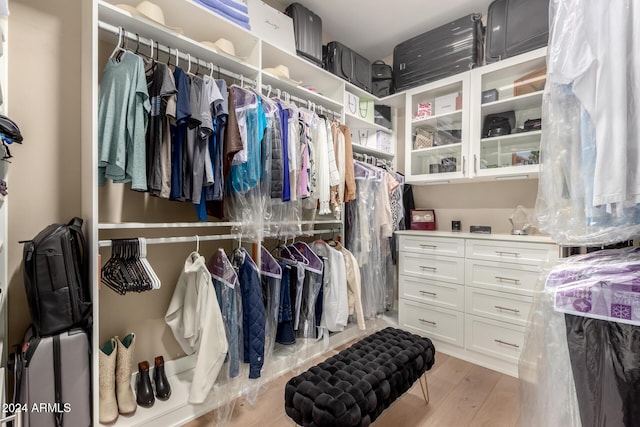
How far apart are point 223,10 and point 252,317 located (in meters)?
1.88

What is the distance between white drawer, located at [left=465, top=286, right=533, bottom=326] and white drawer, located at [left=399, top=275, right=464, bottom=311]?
0.25ft

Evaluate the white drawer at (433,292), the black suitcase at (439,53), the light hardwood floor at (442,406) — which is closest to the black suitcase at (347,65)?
the black suitcase at (439,53)

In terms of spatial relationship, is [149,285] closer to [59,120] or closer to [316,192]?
[59,120]

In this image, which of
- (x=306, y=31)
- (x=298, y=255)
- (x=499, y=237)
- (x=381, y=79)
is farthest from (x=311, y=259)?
(x=381, y=79)

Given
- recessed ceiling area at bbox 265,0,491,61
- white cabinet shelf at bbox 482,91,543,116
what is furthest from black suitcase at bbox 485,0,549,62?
white cabinet shelf at bbox 482,91,543,116

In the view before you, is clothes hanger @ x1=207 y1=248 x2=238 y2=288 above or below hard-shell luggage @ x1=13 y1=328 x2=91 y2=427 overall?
above

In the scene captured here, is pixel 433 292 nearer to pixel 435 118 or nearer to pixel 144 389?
pixel 435 118

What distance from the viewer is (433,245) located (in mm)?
2494

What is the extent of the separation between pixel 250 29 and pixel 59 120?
4.10 feet

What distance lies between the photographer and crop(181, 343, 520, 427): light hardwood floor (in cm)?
157

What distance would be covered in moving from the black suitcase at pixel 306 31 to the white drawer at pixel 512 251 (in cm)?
204

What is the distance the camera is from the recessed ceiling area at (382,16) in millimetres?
2453

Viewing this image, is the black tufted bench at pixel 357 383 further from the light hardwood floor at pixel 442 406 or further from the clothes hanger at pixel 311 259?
the clothes hanger at pixel 311 259

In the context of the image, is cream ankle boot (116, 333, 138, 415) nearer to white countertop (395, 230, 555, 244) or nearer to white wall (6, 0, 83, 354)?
white wall (6, 0, 83, 354)
